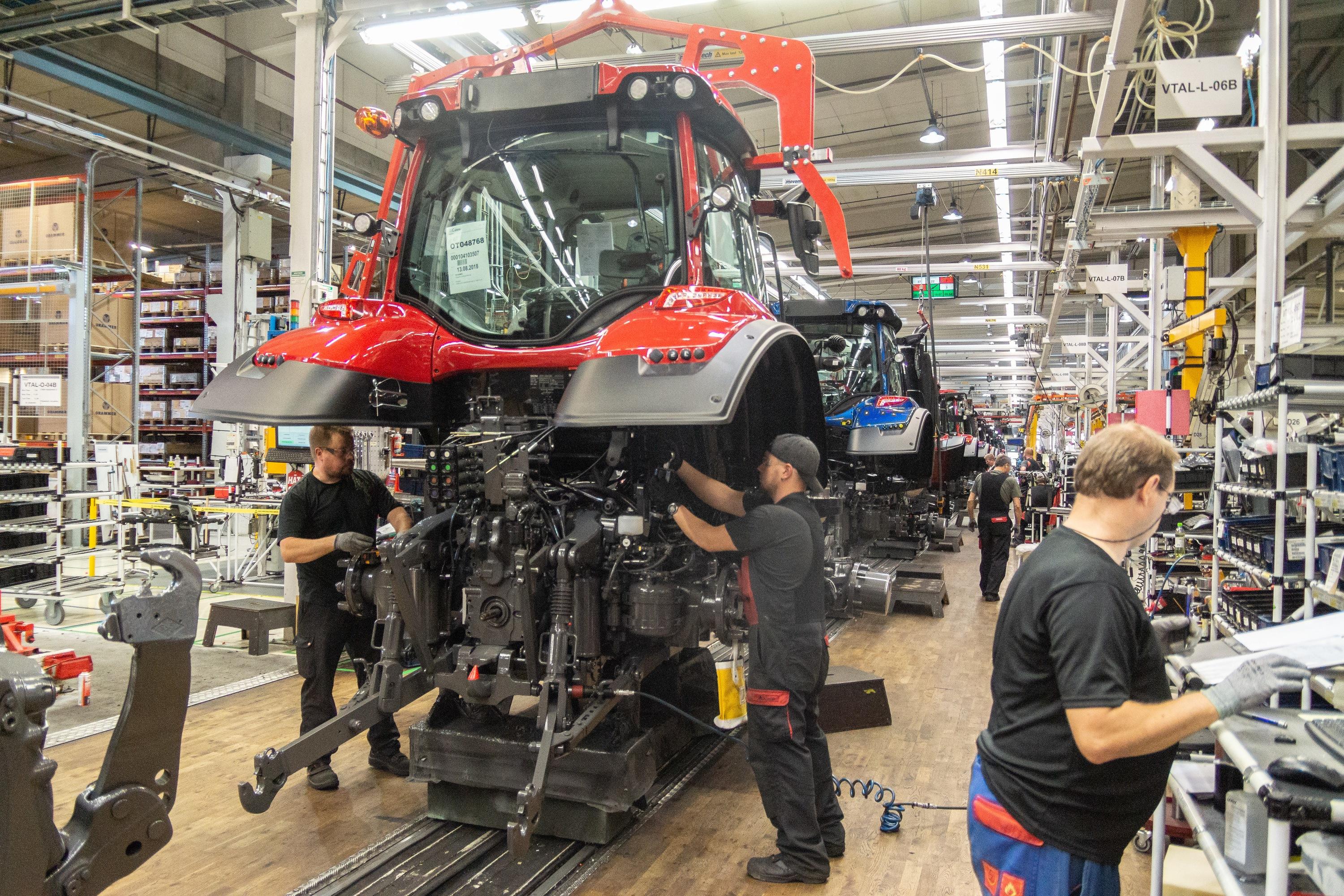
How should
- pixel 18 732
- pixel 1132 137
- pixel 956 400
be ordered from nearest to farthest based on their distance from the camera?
pixel 18 732 → pixel 1132 137 → pixel 956 400

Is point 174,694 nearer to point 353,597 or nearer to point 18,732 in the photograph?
point 18,732

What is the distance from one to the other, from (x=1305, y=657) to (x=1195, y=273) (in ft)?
20.9

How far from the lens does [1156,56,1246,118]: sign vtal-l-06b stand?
4672 mm

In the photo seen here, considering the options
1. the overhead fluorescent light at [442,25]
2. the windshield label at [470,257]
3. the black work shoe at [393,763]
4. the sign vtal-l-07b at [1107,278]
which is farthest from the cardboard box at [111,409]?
the sign vtal-l-07b at [1107,278]

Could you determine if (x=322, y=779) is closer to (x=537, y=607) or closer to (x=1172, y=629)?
(x=537, y=607)

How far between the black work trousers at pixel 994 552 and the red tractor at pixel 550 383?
5681 millimetres

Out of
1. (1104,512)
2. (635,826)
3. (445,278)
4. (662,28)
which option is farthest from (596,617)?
(662,28)

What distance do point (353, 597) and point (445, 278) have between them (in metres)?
1.39

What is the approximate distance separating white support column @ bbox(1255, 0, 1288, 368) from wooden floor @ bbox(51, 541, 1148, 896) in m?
2.59

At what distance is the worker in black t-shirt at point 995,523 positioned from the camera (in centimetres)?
Result: 903

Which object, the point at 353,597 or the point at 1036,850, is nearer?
the point at 1036,850

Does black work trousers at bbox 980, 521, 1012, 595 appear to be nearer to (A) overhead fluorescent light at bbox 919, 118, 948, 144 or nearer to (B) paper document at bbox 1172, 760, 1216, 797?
(A) overhead fluorescent light at bbox 919, 118, 948, 144

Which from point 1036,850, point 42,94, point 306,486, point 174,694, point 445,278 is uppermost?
point 42,94

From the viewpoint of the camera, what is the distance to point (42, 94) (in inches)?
469
